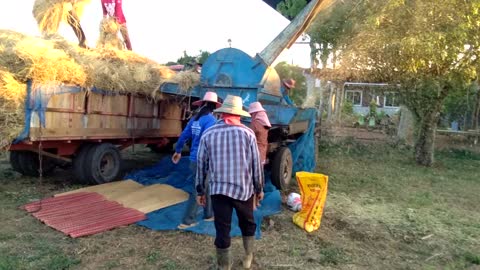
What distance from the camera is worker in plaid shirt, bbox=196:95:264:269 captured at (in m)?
4.11

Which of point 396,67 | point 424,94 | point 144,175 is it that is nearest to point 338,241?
point 144,175

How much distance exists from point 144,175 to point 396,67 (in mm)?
6843

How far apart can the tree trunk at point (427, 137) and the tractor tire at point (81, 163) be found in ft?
29.4

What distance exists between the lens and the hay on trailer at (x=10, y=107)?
600cm

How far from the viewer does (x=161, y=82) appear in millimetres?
8266

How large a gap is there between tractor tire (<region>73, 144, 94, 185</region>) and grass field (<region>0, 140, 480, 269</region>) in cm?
Result: 23

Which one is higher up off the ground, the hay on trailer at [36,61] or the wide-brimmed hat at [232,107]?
the hay on trailer at [36,61]

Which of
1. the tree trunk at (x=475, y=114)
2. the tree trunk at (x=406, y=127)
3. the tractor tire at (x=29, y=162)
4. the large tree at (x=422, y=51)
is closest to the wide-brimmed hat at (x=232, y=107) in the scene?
the tractor tire at (x=29, y=162)

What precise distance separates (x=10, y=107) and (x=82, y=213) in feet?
5.77

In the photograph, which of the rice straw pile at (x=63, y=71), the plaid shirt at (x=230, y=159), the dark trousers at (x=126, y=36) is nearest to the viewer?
the plaid shirt at (x=230, y=159)

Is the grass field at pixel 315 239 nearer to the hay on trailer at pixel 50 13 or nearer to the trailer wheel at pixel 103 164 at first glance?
the trailer wheel at pixel 103 164

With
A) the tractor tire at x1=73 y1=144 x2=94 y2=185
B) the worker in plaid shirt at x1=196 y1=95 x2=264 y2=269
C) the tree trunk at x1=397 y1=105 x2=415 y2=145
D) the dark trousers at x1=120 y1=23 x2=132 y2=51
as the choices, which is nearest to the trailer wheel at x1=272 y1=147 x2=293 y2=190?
the tractor tire at x1=73 y1=144 x2=94 y2=185

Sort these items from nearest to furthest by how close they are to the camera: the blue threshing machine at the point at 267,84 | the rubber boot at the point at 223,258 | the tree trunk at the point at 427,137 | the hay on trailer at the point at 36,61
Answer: the rubber boot at the point at 223,258 → the hay on trailer at the point at 36,61 → the blue threshing machine at the point at 267,84 → the tree trunk at the point at 427,137

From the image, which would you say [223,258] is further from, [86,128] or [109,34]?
[109,34]
